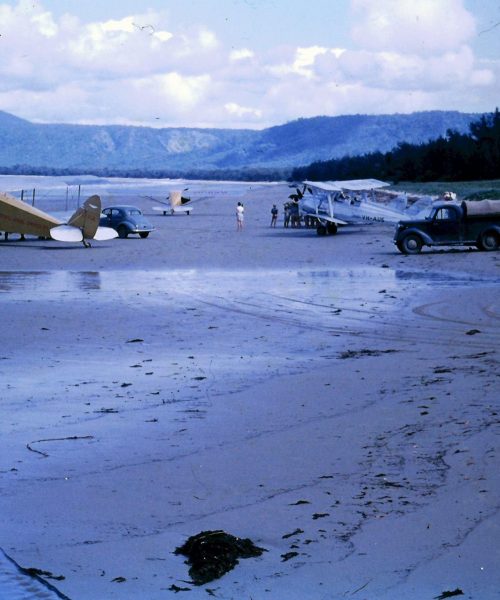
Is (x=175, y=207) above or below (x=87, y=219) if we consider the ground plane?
above

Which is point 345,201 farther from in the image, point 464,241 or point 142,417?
point 142,417

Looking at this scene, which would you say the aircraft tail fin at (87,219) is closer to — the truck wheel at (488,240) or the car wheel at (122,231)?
the car wheel at (122,231)

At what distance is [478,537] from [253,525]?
125cm

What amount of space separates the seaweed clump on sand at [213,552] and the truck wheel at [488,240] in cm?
2465

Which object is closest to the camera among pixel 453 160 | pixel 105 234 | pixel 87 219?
pixel 87 219

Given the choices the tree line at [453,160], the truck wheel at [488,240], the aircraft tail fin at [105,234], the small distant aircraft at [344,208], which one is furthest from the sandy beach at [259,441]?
Answer: the tree line at [453,160]

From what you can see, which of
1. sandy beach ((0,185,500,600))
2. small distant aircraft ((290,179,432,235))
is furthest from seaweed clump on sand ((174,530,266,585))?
small distant aircraft ((290,179,432,235))

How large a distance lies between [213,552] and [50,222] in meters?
30.9

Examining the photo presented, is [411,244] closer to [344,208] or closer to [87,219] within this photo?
[87,219]

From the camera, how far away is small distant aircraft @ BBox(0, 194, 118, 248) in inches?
1377

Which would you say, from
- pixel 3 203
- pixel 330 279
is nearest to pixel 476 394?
pixel 330 279

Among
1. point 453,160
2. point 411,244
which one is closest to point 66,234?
point 411,244

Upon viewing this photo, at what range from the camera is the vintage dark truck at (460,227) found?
2994 cm

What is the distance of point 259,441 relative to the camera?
348 inches
